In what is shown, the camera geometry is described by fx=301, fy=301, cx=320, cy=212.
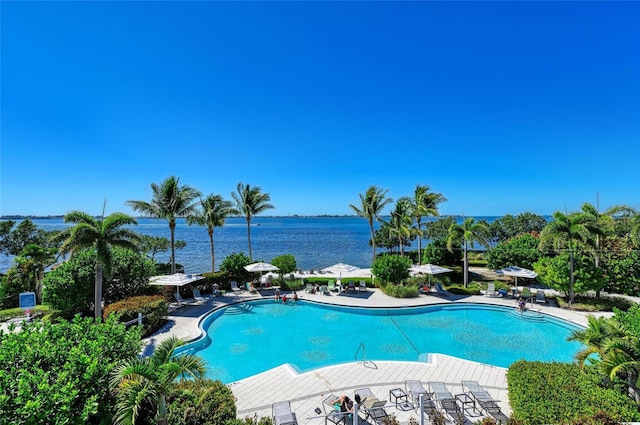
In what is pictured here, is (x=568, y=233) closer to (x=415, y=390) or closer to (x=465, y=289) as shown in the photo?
(x=465, y=289)

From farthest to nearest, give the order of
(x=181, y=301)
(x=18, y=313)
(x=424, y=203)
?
(x=424, y=203)
(x=181, y=301)
(x=18, y=313)

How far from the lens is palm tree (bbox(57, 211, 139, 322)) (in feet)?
41.0

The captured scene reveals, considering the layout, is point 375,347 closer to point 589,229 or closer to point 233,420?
point 233,420

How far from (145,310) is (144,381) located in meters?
10.6

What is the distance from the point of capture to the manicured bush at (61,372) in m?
3.90

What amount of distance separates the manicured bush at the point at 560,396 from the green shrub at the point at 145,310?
557 inches

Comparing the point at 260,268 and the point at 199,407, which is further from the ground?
the point at 260,268

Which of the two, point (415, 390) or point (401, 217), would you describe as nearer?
point (415, 390)

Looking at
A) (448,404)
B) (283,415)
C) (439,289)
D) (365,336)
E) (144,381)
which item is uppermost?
→ (144,381)

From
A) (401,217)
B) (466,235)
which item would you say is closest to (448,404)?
(466,235)

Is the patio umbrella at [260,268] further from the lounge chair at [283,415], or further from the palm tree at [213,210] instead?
the lounge chair at [283,415]

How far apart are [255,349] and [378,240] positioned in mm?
32524

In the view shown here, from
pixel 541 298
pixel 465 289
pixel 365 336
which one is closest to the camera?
pixel 365 336

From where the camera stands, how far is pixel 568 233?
57.1ft
